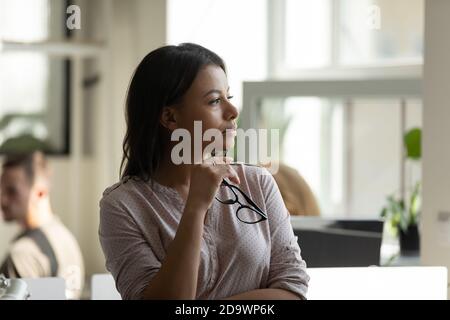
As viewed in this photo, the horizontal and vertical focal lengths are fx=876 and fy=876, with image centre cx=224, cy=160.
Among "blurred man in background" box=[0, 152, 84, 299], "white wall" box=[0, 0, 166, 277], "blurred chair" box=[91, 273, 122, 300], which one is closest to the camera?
"blurred chair" box=[91, 273, 122, 300]

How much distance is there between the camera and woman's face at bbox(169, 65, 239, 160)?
80 cm

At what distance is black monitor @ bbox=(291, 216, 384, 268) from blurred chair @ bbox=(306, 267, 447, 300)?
16cm

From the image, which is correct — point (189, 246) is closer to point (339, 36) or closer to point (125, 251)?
point (125, 251)

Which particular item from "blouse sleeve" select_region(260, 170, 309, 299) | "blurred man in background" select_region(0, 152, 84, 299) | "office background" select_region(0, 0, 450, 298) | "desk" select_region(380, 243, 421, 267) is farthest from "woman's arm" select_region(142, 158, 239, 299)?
"blurred man in background" select_region(0, 152, 84, 299)

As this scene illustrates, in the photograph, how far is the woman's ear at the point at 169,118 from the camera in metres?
0.83

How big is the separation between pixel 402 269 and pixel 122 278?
357 mm

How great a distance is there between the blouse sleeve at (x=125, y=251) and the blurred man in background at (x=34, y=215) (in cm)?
161

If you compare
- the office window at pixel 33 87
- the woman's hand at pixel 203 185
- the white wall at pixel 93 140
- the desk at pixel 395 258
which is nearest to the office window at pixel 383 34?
the desk at pixel 395 258

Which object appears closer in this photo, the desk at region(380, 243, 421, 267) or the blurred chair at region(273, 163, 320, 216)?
the blurred chair at region(273, 163, 320, 216)

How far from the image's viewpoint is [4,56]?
2.90 metres

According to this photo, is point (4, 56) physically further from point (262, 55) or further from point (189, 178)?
point (189, 178)

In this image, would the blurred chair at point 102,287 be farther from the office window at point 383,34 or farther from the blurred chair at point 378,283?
the office window at point 383,34

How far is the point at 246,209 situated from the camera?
2.84ft

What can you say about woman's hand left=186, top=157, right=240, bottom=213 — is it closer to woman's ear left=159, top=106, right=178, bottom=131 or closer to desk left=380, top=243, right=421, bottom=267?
woman's ear left=159, top=106, right=178, bottom=131
